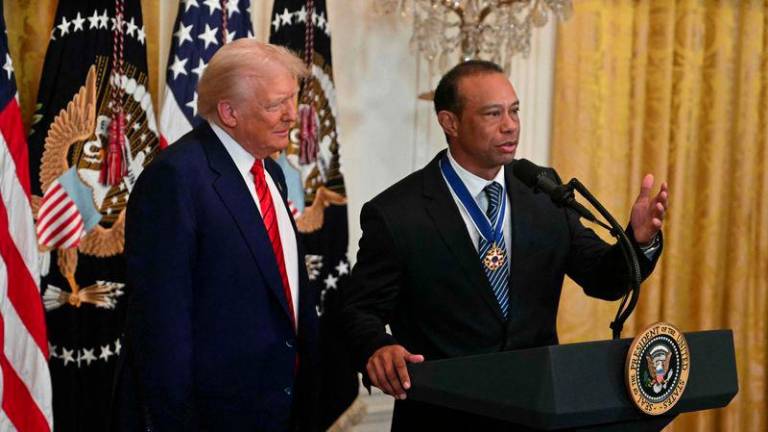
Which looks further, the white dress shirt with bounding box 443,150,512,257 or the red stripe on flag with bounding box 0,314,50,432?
the red stripe on flag with bounding box 0,314,50,432

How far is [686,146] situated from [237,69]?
3368 millimetres

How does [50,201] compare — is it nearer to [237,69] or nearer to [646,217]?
[237,69]

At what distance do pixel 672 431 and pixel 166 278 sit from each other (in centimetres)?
389

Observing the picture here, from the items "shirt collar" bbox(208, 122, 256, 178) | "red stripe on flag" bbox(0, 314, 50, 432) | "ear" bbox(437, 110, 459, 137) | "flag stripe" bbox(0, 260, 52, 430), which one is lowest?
"red stripe on flag" bbox(0, 314, 50, 432)

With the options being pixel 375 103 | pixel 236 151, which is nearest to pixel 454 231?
pixel 236 151

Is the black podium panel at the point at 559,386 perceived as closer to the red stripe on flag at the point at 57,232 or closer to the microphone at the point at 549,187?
the microphone at the point at 549,187

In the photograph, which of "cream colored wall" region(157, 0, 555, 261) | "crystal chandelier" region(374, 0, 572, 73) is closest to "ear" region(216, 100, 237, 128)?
"crystal chandelier" region(374, 0, 572, 73)

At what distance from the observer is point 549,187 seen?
233 cm

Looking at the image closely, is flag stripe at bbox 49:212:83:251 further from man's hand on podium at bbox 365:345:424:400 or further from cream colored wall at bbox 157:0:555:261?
man's hand on podium at bbox 365:345:424:400

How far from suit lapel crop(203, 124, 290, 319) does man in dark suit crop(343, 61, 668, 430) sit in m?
0.23

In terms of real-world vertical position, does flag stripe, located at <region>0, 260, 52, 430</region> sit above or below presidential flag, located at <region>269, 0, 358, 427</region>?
below

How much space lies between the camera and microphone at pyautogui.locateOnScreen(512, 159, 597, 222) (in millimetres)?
2273

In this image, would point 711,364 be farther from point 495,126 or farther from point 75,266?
point 75,266

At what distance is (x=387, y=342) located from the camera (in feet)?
8.27
